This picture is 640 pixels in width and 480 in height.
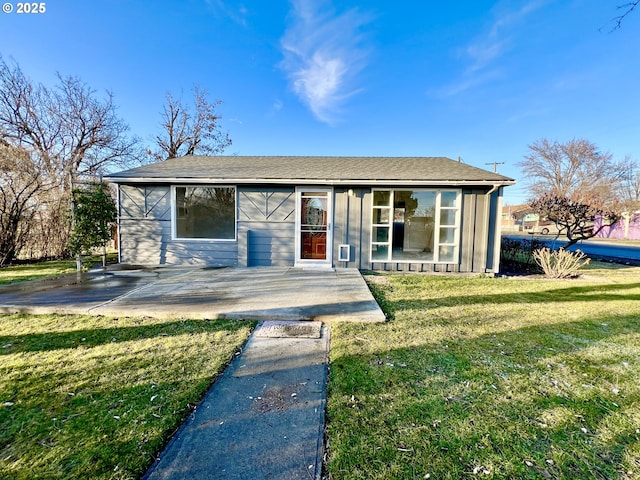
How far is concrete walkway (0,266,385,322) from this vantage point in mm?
3848

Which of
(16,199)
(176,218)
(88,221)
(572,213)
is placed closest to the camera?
(88,221)

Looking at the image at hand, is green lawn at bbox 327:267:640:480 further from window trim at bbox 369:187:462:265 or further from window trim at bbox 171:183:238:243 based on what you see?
window trim at bbox 171:183:238:243

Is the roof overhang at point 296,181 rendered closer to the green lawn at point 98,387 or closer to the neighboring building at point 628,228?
the green lawn at point 98,387

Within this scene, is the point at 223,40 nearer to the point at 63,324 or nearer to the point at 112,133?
the point at 112,133

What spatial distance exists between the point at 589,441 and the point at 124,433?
2.88m

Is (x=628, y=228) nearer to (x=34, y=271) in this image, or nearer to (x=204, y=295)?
(x=204, y=295)

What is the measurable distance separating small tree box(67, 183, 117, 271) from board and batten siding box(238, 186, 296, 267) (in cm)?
344

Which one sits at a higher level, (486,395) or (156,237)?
(156,237)

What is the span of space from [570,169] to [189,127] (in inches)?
1212

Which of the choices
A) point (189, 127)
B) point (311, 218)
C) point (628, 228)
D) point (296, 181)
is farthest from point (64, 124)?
point (628, 228)

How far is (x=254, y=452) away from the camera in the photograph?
5.16 feet

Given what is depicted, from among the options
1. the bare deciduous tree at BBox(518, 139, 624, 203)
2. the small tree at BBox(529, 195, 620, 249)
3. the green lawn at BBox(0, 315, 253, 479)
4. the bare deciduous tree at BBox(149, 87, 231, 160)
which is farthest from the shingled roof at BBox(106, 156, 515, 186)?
the bare deciduous tree at BBox(518, 139, 624, 203)

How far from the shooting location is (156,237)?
7.64 meters

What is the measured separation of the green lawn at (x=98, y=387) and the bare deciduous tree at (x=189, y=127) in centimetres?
1695
